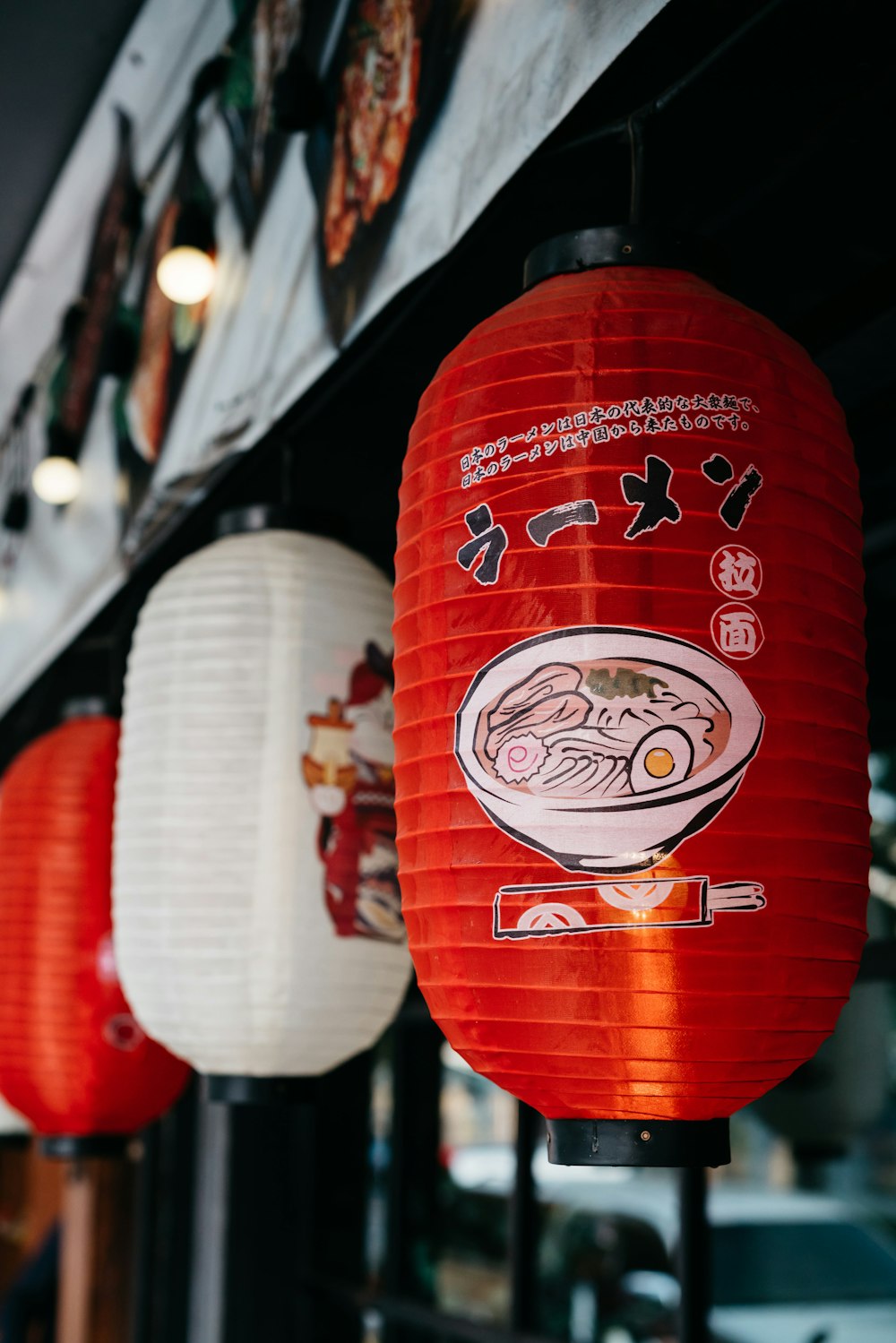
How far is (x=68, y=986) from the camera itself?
8.32 ft

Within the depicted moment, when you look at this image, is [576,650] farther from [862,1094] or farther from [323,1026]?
[862,1094]

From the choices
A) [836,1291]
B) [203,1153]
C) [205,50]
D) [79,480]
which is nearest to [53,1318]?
[203,1153]

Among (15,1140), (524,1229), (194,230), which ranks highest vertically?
(194,230)

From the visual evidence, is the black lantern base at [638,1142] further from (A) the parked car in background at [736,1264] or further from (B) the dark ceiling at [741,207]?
(A) the parked car in background at [736,1264]

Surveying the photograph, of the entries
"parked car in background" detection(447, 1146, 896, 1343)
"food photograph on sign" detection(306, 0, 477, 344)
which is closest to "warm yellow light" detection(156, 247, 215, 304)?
"food photograph on sign" detection(306, 0, 477, 344)

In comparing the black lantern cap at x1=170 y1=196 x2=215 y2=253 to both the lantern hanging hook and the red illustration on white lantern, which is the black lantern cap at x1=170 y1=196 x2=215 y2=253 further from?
the lantern hanging hook

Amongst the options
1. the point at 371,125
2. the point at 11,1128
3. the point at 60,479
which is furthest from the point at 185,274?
the point at 11,1128

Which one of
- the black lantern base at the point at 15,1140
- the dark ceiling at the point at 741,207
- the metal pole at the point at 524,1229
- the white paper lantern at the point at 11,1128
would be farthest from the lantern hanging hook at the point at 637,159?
the black lantern base at the point at 15,1140

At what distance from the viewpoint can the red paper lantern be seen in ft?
8.27

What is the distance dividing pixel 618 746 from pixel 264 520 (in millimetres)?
1118

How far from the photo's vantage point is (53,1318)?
185 inches

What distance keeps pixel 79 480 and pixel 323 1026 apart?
233cm

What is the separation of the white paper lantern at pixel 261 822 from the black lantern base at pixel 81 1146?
791 millimetres

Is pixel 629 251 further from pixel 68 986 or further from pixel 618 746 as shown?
pixel 68 986
